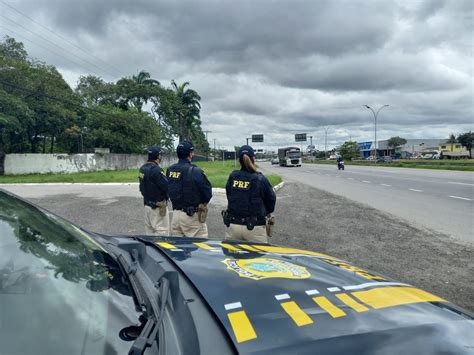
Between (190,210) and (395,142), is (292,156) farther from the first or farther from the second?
(395,142)

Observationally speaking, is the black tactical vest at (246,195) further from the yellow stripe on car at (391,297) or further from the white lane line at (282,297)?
the white lane line at (282,297)

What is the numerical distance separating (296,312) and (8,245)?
3.94ft

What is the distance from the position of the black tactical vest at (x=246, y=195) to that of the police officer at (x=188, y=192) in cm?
71

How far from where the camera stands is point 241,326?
4.23 ft

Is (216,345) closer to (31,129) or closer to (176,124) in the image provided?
(31,129)

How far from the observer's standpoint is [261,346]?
1193 millimetres

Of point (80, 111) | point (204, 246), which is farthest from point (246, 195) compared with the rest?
point (80, 111)

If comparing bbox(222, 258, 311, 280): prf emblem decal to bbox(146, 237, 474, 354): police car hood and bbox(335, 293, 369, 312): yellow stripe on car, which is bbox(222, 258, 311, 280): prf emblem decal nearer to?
bbox(146, 237, 474, 354): police car hood

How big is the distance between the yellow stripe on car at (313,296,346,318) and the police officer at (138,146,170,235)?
4.05 meters

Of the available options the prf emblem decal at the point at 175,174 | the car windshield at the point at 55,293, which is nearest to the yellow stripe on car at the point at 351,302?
the car windshield at the point at 55,293

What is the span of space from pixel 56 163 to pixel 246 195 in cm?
3016

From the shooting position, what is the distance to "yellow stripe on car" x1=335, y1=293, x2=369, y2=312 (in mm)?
1479

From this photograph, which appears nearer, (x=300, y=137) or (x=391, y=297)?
(x=391, y=297)

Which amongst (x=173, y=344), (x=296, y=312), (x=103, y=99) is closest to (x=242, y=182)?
(x=296, y=312)
